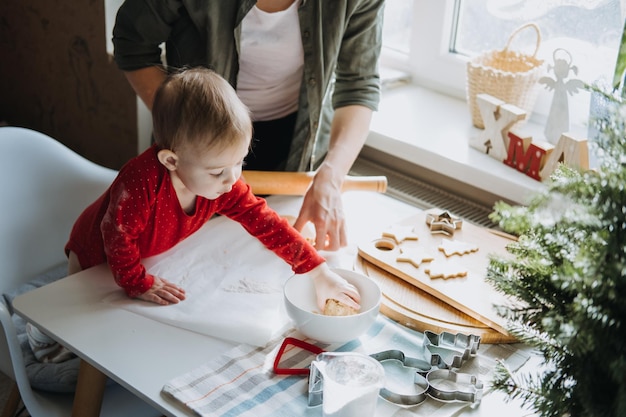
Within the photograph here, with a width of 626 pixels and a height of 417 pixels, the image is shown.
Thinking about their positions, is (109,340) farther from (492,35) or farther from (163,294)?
(492,35)

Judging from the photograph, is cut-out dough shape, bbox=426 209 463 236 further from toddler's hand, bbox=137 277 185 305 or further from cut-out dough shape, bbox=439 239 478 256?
toddler's hand, bbox=137 277 185 305

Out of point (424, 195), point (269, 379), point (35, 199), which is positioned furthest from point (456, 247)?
point (35, 199)

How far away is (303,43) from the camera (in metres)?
1.56

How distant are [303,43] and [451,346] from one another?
0.74 metres

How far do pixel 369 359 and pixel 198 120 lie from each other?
464 mm

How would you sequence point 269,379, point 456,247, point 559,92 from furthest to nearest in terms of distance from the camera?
1. point 559,92
2. point 456,247
3. point 269,379

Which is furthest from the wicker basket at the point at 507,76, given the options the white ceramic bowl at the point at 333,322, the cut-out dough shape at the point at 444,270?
the white ceramic bowl at the point at 333,322

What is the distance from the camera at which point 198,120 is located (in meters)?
1.17

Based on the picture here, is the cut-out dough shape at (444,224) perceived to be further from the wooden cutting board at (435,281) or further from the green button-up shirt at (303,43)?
the green button-up shirt at (303,43)

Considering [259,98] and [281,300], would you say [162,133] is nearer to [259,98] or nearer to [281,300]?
[281,300]

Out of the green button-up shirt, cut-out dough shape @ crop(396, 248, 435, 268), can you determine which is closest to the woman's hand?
cut-out dough shape @ crop(396, 248, 435, 268)

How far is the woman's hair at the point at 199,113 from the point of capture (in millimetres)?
1171

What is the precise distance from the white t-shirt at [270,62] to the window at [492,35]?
2.20ft

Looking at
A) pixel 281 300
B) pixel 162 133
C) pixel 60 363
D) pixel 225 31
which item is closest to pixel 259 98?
pixel 225 31
